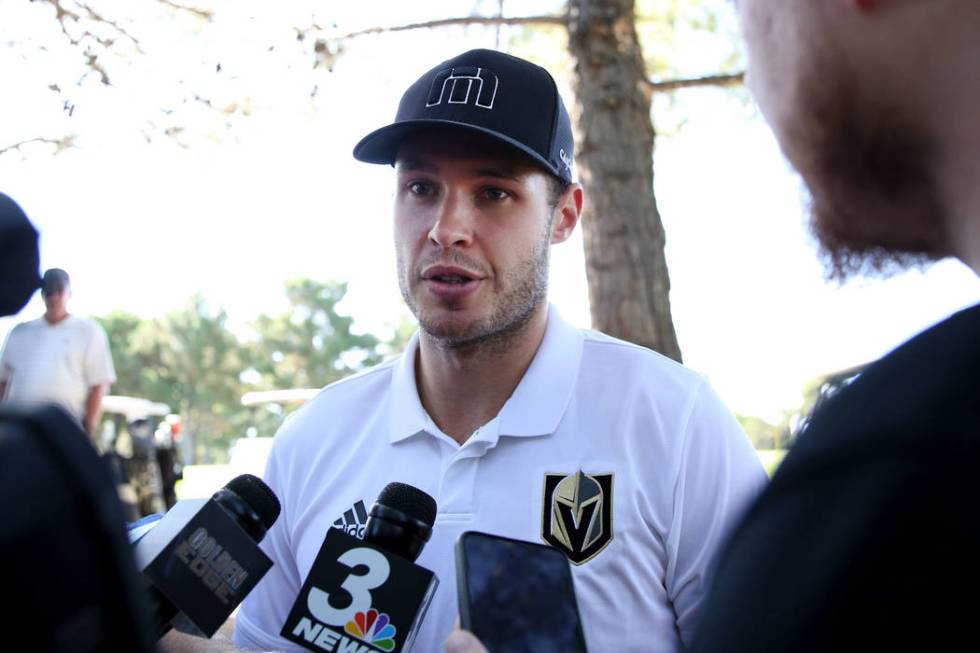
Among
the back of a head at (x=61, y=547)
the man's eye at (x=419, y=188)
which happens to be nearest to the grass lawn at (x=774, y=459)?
the back of a head at (x=61, y=547)

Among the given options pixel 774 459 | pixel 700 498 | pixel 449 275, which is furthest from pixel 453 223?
pixel 774 459

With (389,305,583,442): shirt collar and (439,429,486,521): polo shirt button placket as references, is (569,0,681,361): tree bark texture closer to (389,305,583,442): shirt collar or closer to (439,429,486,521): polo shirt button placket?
(389,305,583,442): shirt collar

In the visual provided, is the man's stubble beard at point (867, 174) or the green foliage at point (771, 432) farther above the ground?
the man's stubble beard at point (867, 174)

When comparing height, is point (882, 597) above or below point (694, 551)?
above

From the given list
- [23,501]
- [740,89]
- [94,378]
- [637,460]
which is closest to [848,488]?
[23,501]

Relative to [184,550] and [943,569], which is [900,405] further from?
[184,550]

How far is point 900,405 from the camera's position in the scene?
730mm

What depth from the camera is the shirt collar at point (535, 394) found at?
8.05 feet

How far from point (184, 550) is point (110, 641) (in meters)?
1.11

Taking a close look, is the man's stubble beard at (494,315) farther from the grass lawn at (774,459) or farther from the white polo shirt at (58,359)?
the white polo shirt at (58,359)

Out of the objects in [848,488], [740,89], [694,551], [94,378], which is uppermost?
[740,89]

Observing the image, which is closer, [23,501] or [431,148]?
[23,501]

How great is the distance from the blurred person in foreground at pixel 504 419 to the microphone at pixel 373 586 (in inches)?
16.7

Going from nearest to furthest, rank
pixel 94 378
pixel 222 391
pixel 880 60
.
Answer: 1. pixel 880 60
2. pixel 94 378
3. pixel 222 391
